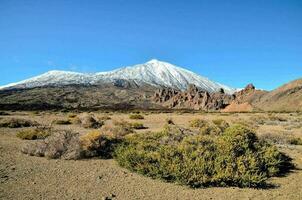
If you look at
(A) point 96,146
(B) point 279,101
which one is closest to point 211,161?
(A) point 96,146

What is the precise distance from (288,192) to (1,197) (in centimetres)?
749

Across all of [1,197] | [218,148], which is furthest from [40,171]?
[218,148]

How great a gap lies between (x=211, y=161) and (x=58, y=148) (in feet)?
20.0

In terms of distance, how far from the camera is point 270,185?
918 centimetres

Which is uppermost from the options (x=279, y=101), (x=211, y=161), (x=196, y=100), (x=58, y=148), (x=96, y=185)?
(x=196, y=100)

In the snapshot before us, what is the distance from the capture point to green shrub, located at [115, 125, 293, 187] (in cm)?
891

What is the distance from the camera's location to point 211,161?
30.8 feet

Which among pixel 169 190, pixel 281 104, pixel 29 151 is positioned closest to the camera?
pixel 169 190

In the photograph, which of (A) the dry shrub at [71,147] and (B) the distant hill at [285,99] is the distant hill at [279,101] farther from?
(A) the dry shrub at [71,147]

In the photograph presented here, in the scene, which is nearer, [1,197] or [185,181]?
[1,197]

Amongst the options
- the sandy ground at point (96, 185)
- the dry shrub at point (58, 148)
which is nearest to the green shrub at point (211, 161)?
the sandy ground at point (96, 185)

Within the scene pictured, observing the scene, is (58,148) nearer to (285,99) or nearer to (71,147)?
(71,147)

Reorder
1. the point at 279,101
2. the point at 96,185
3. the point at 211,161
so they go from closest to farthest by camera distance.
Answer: the point at 96,185 < the point at 211,161 < the point at 279,101

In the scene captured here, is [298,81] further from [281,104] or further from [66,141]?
[66,141]
